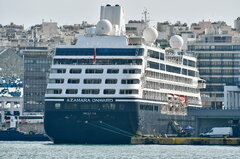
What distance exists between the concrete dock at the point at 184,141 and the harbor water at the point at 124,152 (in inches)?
69.6

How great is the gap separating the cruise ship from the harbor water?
12.3 ft

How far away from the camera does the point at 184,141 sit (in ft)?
394

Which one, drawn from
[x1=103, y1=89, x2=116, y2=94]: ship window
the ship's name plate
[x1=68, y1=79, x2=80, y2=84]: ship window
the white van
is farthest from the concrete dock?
[x1=68, y1=79, x2=80, y2=84]: ship window

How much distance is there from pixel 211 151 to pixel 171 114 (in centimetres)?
2315

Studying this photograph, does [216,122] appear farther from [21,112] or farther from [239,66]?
[21,112]

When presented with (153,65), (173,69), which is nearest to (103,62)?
(153,65)

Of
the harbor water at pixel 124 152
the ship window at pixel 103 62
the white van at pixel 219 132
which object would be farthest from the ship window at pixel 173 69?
the harbor water at pixel 124 152

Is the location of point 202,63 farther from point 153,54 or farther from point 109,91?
point 109,91

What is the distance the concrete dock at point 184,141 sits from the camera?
118312mm

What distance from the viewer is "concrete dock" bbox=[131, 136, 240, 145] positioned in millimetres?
118312

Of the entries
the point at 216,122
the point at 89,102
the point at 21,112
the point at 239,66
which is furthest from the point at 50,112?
the point at 21,112

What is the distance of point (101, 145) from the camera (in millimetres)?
115312

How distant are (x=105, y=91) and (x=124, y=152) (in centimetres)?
1652

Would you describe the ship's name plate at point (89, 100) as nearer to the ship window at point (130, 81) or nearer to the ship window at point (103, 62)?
the ship window at point (130, 81)
